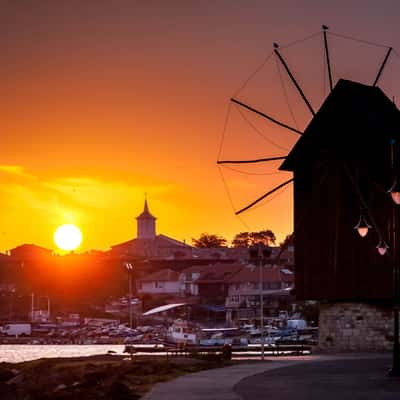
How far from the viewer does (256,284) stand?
7795 inches

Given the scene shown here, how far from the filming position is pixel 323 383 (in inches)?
1492

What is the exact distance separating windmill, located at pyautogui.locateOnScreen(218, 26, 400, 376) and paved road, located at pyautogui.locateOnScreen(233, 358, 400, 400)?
15461mm

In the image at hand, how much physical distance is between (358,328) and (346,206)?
6.68 meters

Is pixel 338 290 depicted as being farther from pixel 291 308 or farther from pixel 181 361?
pixel 291 308

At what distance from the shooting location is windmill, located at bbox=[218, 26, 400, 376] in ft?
205

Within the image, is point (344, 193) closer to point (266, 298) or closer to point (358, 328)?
point (358, 328)

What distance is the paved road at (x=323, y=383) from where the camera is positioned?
1336 inches

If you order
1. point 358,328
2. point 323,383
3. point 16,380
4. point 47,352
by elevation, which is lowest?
point 16,380

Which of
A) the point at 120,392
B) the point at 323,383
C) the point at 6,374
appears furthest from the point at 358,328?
the point at 120,392

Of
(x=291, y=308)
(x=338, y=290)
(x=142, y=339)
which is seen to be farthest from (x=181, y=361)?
(x=291, y=308)

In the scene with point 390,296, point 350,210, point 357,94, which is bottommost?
point 390,296

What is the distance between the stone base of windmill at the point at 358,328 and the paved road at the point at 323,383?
1523 cm

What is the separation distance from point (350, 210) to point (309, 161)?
4.60m

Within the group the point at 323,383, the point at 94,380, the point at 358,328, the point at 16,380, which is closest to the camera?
the point at 323,383
